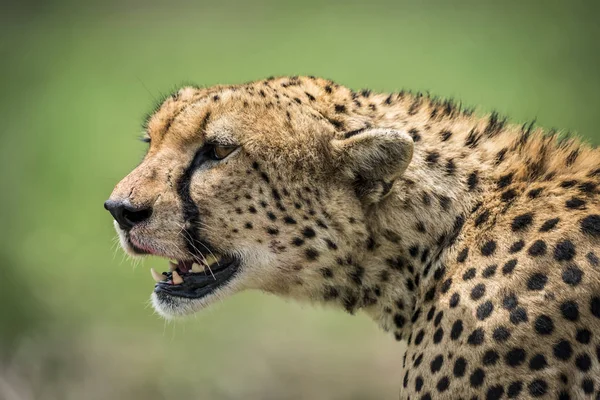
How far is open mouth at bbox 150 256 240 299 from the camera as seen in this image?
10.1 ft

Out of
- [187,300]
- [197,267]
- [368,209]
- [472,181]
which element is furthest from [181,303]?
[472,181]

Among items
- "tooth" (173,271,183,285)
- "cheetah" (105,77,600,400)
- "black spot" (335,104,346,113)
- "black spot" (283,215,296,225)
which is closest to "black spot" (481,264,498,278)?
"cheetah" (105,77,600,400)

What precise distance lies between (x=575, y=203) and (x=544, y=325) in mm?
387

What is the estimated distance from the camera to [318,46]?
32.6ft

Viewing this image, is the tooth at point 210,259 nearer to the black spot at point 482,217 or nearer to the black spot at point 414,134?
the black spot at point 414,134

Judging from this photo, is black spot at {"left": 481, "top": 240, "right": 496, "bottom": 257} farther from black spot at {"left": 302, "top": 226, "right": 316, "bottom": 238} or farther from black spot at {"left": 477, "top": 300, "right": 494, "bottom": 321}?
black spot at {"left": 302, "top": 226, "right": 316, "bottom": 238}

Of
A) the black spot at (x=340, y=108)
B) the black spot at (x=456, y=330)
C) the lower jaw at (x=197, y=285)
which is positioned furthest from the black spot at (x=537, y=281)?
the lower jaw at (x=197, y=285)

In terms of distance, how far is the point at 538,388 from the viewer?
8.21 ft

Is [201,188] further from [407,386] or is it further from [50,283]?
[50,283]

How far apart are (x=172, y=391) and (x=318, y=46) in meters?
5.41

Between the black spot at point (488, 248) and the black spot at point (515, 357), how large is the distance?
30cm

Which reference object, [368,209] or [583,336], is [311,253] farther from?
[583,336]

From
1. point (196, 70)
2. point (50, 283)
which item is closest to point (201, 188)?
point (50, 283)

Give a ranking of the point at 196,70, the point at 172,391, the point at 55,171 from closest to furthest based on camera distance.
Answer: the point at 172,391 → the point at 55,171 → the point at 196,70
